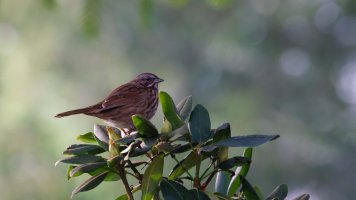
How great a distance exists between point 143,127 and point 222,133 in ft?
0.58

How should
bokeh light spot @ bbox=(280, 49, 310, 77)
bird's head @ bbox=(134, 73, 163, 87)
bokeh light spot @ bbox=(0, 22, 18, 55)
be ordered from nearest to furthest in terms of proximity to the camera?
bird's head @ bbox=(134, 73, 163, 87) → bokeh light spot @ bbox=(0, 22, 18, 55) → bokeh light spot @ bbox=(280, 49, 310, 77)

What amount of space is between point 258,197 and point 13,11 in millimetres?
3439

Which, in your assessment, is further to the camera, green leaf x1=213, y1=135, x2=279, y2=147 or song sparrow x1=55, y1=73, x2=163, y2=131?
song sparrow x1=55, y1=73, x2=163, y2=131

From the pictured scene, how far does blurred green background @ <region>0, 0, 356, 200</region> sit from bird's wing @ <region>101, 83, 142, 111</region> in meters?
4.57

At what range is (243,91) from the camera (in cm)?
1075

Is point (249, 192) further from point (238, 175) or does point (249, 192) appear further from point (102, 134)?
point (102, 134)

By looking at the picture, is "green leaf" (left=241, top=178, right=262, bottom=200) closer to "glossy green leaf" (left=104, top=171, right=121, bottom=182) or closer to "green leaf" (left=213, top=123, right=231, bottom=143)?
"green leaf" (left=213, top=123, right=231, bottom=143)

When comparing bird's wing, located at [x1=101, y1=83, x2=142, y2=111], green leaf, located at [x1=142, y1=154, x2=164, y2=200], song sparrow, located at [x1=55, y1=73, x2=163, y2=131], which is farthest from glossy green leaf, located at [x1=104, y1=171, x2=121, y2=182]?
bird's wing, located at [x1=101, y1=83, x2=142, y2=111]

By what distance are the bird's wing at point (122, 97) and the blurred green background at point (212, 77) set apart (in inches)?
180

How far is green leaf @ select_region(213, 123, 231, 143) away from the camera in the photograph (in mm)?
1874

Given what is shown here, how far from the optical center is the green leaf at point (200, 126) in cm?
187

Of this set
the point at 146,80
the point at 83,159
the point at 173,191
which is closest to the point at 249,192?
the point at 173,191

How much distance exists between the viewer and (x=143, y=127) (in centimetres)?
189

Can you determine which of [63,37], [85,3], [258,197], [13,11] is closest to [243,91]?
[63,37]
